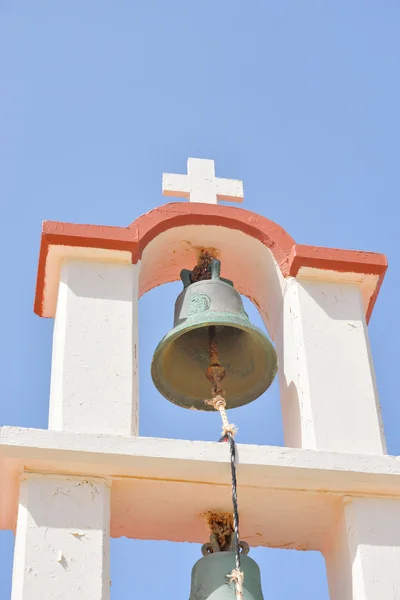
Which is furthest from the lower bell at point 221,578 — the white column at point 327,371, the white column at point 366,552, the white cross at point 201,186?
the white cross at point 201,186

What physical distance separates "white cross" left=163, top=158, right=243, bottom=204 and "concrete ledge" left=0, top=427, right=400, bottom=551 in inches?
70.4

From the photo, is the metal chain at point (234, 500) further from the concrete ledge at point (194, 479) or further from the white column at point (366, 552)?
the white column at point (366, 552)

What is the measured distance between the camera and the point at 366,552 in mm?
5902

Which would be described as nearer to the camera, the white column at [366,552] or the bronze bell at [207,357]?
the white column at [366,552]

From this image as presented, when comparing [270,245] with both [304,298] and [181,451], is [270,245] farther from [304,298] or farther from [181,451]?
[181,451]

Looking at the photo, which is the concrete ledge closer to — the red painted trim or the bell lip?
the bell lip

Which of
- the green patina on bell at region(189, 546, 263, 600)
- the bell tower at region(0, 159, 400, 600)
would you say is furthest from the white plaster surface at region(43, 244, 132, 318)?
the green patina on bell at region(189, 546, 263, 600)

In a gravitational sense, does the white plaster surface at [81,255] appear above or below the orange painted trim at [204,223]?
below

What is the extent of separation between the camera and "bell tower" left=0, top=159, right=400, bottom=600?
5828 millimetres

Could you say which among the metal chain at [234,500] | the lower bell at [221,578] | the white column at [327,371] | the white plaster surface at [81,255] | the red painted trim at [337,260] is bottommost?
the lower bell at [221,578]

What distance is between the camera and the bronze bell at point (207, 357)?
22.7 feet

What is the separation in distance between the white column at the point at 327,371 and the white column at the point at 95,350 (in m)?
0.78

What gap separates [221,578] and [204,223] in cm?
202

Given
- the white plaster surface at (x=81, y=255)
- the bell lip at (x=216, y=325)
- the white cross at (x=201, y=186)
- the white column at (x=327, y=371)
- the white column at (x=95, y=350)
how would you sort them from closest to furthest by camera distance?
the white column at (x=95, y=350), the white column at (x=327, y=371), the bell lip at (x=216, y=325), the white plaster surface at (x=81, y=255), the white cross at (x=201, y=186)
